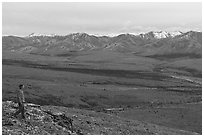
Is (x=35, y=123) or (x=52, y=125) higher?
(x=35, y=123)

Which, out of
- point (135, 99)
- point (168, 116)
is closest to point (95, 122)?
point (168, 116)

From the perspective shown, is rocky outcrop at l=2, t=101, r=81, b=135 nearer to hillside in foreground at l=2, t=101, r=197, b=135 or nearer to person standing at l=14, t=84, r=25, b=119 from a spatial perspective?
hillside in foreground at l=2, t=101, r=197, b=135

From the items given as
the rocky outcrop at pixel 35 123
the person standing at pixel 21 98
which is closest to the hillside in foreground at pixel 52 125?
the rocky outcrop at pixel 35 123

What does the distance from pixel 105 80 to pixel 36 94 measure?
146ft

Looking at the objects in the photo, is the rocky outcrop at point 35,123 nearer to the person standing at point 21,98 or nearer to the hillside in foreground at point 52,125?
the hillside in foreground at point 52,125

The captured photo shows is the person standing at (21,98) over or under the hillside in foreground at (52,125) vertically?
over

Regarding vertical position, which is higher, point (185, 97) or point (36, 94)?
point (36, 94)

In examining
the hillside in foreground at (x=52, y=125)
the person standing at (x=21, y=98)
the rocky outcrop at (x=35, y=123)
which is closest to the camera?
the rocky outcrop at (x=35, y=123)

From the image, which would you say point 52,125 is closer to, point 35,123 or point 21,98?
point 35,123

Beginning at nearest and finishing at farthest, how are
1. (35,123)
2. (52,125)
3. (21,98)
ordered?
(21,98)
(35,123)
(52,125)

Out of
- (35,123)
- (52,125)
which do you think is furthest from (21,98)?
(52,125)

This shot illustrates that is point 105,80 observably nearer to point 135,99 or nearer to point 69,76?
point 69,76

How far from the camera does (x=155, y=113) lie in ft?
219

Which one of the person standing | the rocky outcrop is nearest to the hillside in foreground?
the rocky outcrop
